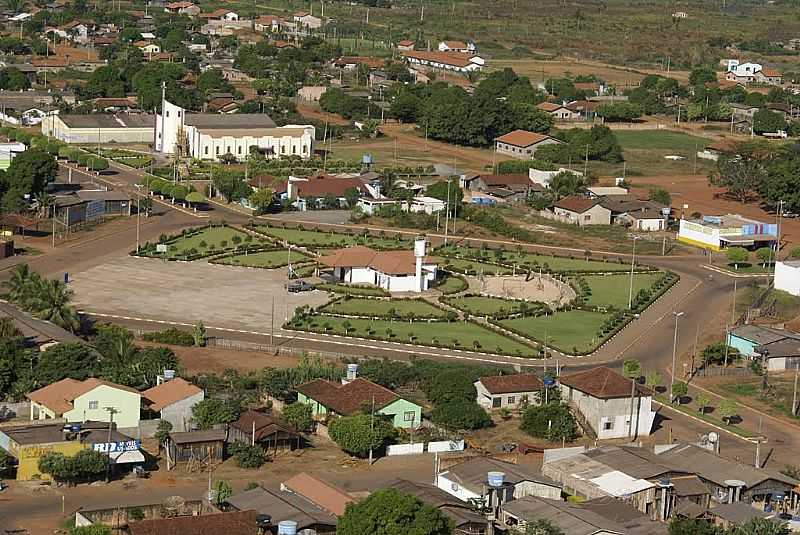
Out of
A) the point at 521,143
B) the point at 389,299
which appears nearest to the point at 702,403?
the point at 389,299

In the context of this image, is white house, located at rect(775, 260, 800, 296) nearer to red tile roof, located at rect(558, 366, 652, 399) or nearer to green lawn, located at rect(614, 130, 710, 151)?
red tile roof, located at rect(558, 366, 652, 399)

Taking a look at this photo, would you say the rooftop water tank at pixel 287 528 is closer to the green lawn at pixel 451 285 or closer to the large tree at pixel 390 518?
the large tree at pixel 390 518

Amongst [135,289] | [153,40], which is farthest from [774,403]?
[153,40]

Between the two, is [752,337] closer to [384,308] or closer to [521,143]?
[384,308]

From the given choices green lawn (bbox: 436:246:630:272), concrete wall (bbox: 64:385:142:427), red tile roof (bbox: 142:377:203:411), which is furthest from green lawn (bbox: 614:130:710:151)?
concrete wall (bbox: 64:385:142:427)

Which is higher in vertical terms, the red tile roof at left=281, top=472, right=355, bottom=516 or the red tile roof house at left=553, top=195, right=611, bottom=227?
the red tile roof at left=281, top=472, right=355, bottom=516

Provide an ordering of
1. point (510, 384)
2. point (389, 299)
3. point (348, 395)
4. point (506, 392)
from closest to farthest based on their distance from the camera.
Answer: point (348, 395), point (506, 392), point (510, 384), point (389, 299)
